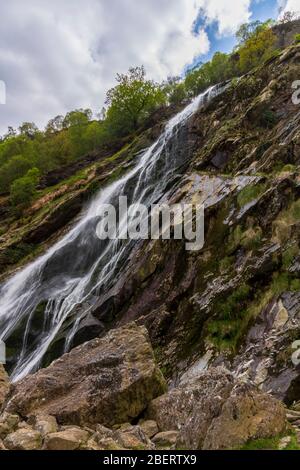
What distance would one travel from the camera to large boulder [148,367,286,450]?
685 cm

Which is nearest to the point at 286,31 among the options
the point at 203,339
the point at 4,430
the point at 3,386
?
the point at 203,339

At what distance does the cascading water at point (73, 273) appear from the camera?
72.6 feet

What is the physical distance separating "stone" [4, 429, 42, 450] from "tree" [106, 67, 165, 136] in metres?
57.8

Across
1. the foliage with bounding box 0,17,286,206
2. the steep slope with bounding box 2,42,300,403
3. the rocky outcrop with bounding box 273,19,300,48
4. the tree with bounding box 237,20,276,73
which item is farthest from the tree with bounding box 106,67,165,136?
the steep slope with bounding box 2,42,300,403

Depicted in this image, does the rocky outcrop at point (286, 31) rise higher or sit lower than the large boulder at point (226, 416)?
higher

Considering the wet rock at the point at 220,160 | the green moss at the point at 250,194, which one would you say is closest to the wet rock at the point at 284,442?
the green moss at the point at 250,194

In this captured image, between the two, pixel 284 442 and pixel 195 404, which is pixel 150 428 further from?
pixel 284 442

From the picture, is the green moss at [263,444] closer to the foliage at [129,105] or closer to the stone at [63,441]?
the stone at [63,441]

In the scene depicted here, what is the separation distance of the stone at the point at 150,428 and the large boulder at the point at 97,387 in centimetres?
50

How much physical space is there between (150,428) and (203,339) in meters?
5.08

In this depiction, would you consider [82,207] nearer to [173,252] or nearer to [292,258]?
[173,252]

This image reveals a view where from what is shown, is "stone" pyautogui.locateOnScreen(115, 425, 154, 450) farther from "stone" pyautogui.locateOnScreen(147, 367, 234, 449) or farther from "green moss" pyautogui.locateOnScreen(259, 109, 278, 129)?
"green moss" pyautogui.locateOnScreen(259, 109, 278, 129)

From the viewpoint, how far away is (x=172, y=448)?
7.35 m

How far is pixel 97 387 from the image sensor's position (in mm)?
9664
